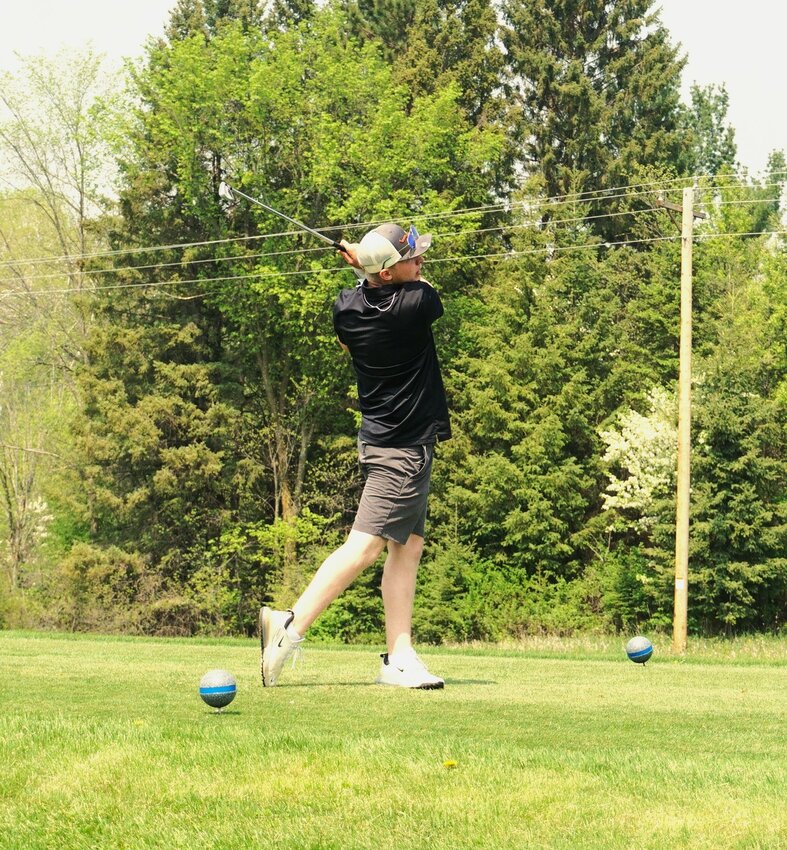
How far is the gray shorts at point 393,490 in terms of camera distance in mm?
6871

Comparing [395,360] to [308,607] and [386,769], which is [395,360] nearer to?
[308,607]

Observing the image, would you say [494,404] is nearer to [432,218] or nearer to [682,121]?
[432,218]

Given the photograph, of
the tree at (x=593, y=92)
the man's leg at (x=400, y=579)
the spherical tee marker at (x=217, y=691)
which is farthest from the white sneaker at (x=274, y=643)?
the tree at (x=593, y=92)

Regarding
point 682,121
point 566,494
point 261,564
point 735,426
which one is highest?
point 682,121

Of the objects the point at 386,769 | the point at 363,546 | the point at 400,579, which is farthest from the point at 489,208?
the point at 386,769

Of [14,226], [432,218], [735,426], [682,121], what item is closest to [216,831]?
[735,426]

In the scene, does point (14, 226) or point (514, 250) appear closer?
point (514, 250)

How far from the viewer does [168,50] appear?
4325cm

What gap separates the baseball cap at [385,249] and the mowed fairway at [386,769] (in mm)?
2091

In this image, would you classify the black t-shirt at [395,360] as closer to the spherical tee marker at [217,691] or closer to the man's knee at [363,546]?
the man's knee at [363,546]

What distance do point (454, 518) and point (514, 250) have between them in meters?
8.97

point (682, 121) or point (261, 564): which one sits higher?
point (682, 121)

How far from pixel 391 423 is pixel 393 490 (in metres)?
0.35

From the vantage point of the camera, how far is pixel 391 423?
22.8ft
